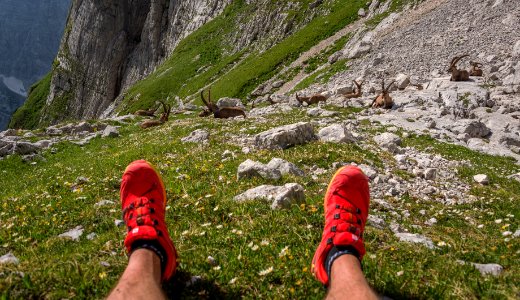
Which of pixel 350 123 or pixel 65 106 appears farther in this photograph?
pixel 65 106

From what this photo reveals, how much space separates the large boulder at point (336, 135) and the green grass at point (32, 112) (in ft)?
468

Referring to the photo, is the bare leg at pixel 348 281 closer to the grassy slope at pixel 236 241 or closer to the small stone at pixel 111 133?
the grassy slope at pixel 236 241

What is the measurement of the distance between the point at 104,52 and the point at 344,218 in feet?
408

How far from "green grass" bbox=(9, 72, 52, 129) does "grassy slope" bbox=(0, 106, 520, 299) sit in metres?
144

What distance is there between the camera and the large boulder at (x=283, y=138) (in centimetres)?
1164

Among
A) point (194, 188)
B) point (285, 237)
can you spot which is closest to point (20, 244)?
point (194, 188)

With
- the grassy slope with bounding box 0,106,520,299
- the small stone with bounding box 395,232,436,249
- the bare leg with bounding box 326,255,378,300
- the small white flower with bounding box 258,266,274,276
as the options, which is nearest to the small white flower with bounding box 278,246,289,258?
the grassy slope with bounding box 0,106,520,299

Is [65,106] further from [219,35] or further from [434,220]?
[434,220]

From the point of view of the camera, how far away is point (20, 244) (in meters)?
5.72

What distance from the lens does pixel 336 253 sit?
12.6 feet

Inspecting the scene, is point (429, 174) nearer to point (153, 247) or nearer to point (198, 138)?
point (198, 138)

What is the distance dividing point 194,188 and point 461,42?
29.6 metres

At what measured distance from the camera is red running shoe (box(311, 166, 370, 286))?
393 cm

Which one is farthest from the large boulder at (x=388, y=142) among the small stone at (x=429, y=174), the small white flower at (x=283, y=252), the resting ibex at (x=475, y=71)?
the resting ibex at (x=475, y=71)
